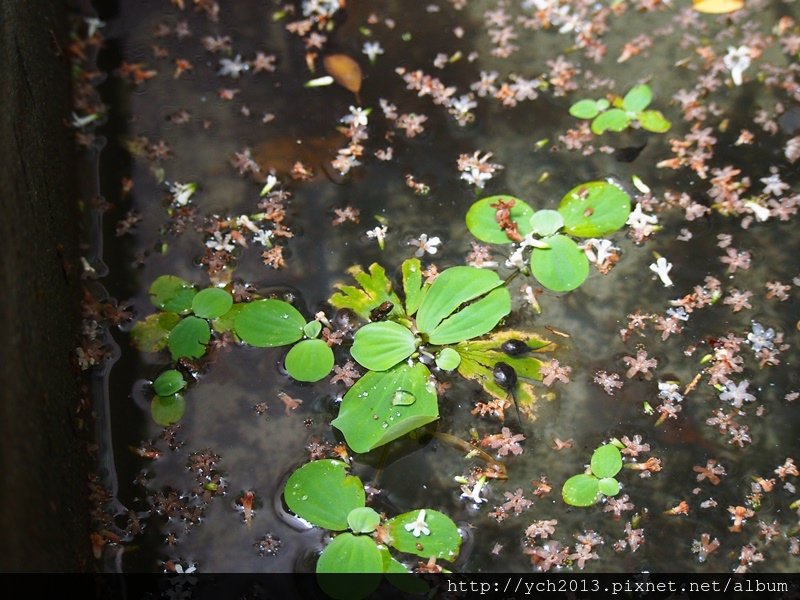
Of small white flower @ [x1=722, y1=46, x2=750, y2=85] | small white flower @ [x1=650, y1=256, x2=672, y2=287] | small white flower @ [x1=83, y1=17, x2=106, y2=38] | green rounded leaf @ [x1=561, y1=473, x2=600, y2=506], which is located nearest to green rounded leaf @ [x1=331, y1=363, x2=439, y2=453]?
green rounded leaf @ [x1=561, y1=473, x2=600, y2=506]

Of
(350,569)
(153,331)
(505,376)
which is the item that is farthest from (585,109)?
(350,569)

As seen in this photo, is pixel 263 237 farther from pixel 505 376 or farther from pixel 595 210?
pixel 595 210

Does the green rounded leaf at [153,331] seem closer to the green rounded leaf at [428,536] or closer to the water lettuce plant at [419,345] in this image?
the water lettuce plant at [419,345]

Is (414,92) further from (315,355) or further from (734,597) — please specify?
Result: (734,597)

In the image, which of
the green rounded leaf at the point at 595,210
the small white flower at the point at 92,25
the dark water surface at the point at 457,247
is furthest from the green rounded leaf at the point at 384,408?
the small white flower at the point at 92,25

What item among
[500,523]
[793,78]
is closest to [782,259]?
[793,78]

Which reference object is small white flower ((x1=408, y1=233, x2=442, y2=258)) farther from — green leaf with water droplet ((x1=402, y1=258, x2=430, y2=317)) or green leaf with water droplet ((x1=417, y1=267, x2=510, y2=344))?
green leaf with water droplet ((x1=417, y1=267, x2=510, y2=344))

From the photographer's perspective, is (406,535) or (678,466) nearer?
(406,535)
